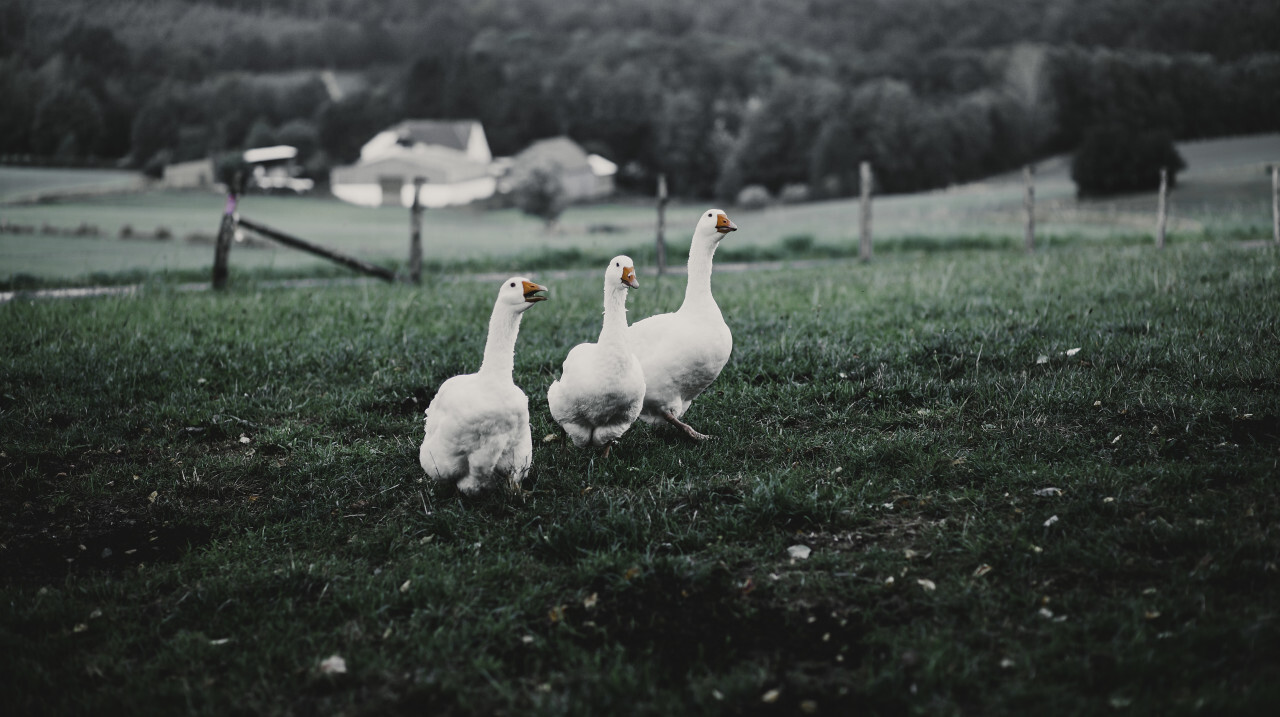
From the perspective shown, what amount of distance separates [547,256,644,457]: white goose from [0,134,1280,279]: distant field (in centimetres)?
1262

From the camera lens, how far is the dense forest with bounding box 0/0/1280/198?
24375mm

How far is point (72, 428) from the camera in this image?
649cm

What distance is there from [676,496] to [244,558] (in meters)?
2.45

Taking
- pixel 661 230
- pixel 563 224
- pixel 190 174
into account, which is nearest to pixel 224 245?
pixel 661 230

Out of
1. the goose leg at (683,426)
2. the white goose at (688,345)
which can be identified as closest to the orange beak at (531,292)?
the white goose at (688,345)

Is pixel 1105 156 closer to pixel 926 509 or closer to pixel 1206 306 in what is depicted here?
pixel 1206 306

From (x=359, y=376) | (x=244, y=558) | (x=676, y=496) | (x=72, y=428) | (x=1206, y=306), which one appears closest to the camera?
(x=244, y=558)

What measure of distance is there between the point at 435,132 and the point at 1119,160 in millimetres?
32815

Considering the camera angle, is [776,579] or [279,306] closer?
[776,579]

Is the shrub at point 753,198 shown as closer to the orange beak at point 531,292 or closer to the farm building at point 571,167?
the farm building at point 571,167

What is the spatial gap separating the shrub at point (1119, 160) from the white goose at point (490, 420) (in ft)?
89.2

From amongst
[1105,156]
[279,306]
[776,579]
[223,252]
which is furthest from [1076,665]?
[1105,156]

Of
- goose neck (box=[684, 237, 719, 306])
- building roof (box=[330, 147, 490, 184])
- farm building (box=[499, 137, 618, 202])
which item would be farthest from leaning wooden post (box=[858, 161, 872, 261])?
building roof (box=[330, 147, 490, 184])

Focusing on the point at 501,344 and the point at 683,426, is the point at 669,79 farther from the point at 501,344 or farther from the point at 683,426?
the point at 501,344
